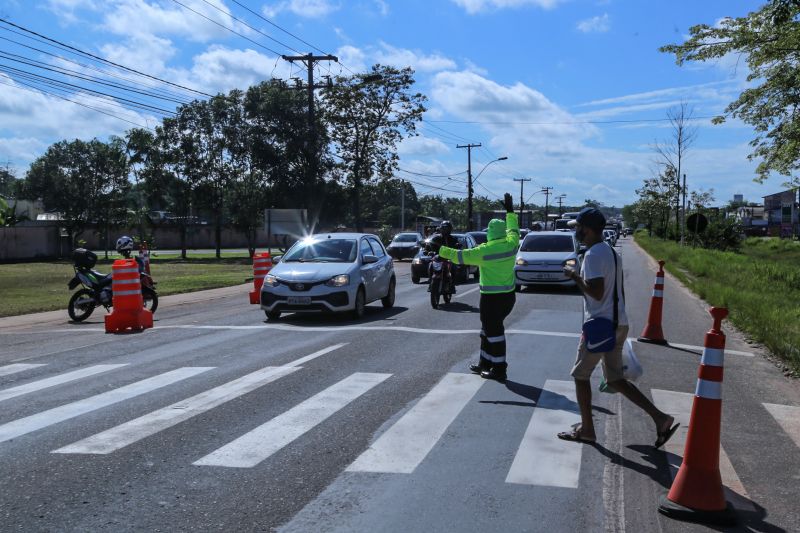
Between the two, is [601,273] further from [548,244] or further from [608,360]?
[548,244]

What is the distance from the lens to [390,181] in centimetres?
5366

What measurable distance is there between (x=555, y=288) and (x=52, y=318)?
42.2ft

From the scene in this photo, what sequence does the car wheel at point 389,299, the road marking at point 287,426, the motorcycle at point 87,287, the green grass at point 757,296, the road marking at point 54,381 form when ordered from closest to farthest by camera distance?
the road marking at point 287,426
the road marking at point 54,381
the green grass at point 757,296
the motorcycle at point 87,287
the car wheel at point 389,299

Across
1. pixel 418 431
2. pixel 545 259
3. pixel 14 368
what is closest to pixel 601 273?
pixel 418 431

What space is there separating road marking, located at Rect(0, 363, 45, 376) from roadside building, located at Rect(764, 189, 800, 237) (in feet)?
188

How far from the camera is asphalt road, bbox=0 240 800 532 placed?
4.21m

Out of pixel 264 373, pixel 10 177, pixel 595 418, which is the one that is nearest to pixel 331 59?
pixel 264 373

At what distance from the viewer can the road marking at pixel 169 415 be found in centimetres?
552

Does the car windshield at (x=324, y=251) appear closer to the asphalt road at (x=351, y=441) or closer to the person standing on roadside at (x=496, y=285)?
the asphalt road at (x=351, y=441)

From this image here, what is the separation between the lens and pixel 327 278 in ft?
42.9

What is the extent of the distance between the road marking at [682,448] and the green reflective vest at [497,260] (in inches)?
76.5

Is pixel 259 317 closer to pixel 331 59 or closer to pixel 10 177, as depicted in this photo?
pixel 331 59

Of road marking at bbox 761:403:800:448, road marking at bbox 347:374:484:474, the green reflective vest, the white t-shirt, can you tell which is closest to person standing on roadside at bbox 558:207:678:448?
the white t-shirt

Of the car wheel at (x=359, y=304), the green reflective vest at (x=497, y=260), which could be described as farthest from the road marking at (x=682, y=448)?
the car wheel at (x=359, y=304)
